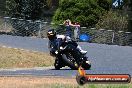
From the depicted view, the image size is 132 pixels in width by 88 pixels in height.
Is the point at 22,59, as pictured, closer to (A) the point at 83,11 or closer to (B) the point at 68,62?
(B) the point at 68,62

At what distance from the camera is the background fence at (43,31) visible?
36.2 metres

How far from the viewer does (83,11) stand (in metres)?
37.7

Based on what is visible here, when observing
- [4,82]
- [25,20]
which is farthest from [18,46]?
[4,82]

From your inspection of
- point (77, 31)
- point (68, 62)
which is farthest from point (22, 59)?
point (77, 31)

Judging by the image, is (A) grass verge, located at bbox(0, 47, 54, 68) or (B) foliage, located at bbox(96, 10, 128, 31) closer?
(A) grass verge, located at bbox(0, 47, 54, 68)

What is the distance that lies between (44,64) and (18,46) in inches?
255

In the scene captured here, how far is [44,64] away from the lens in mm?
23766

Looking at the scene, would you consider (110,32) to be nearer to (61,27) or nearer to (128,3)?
Result: (61,27)

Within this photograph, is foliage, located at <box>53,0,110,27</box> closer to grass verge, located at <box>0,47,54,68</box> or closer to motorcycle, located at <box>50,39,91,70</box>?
grass verge, located at <box>0,47,54,68</box>

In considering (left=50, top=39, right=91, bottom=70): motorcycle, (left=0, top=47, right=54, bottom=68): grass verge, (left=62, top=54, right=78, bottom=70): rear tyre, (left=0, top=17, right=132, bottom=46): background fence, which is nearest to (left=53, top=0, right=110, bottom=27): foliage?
(left=0, top=17, right=132, bottom=46): background fence

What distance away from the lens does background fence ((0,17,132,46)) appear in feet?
119

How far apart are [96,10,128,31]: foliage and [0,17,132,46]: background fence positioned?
2.35 ft

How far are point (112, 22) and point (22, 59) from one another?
13.8 metres

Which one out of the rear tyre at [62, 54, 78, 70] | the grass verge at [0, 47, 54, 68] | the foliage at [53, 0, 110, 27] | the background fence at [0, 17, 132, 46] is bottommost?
the background fence at [0, 17, 132, 46]
